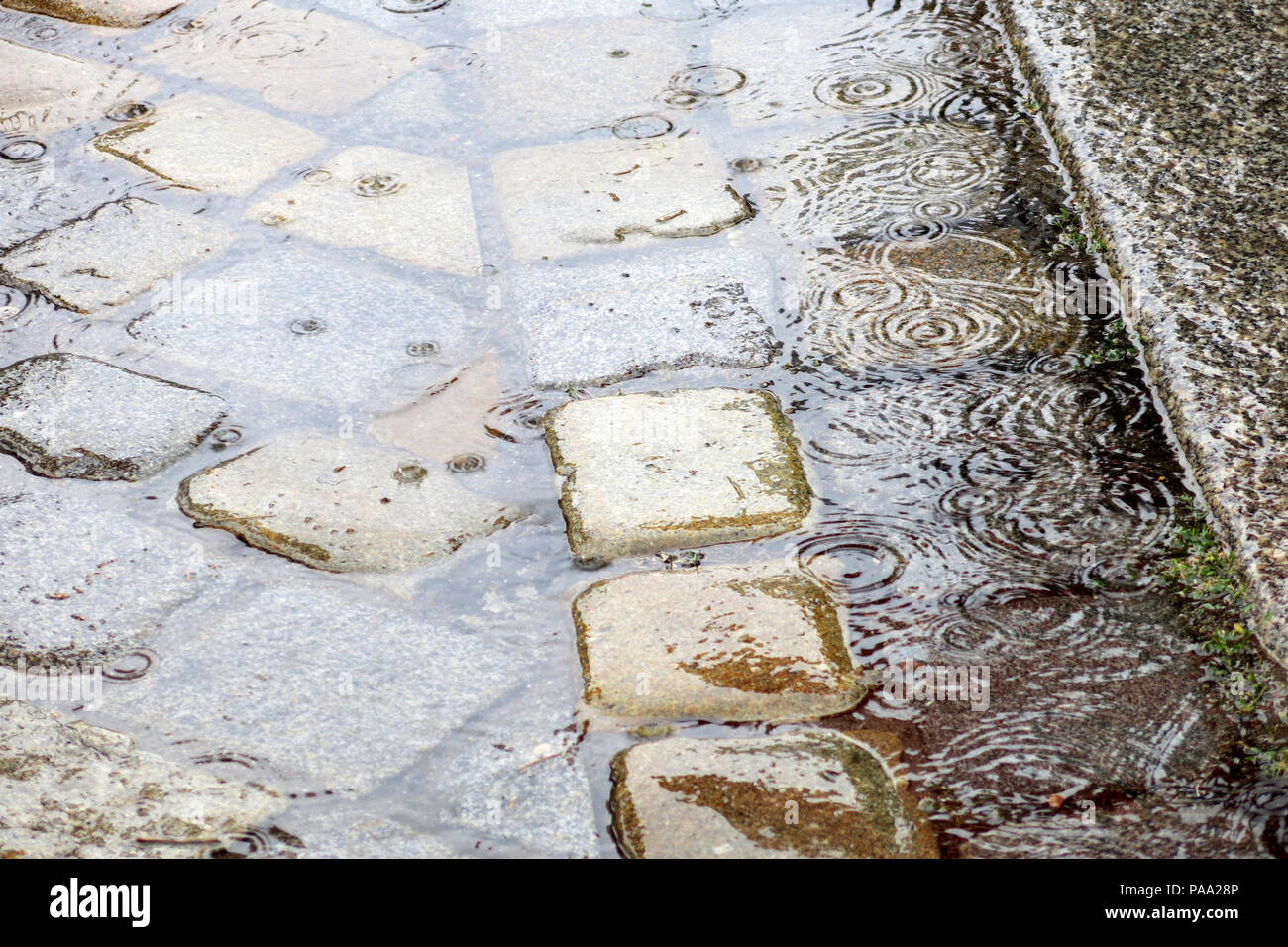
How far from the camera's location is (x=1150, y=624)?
1.84 meters

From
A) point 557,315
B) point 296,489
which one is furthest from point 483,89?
point 296,489

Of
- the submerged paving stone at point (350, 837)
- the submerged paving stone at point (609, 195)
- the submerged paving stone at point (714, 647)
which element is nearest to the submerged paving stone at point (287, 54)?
the submerged paving stone at point (609, 195)

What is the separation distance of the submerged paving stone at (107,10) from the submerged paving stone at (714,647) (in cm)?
292

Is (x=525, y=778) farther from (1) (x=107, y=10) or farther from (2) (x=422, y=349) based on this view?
(1) (x=107, y=10)

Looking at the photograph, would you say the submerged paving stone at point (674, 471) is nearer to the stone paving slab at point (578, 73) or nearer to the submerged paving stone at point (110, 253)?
the submerged paving stone at point (110, 253)

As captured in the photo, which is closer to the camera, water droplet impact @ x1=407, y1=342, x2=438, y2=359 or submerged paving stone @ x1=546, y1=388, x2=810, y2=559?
submerged paving stone @ x1=546, y1=388, x2=810, y2=559

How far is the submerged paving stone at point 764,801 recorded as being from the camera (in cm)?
157

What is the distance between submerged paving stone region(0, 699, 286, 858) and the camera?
157cm

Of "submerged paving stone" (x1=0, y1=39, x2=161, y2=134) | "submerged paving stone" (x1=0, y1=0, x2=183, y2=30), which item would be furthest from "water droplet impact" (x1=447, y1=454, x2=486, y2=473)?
"submerged paving stone" (x1=0, y1=0, x2=183, y2=30)

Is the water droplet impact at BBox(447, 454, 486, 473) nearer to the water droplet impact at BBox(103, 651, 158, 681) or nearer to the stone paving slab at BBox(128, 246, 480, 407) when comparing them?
the stone paving slab at BBox(128, 246, 480, 407)

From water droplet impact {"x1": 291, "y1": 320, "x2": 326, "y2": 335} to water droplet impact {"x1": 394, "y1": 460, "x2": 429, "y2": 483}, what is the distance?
518 millimetres

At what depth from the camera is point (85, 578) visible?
2.01m

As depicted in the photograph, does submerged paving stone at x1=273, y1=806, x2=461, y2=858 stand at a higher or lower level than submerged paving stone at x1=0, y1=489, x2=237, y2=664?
lower

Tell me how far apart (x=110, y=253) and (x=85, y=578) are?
110cm
